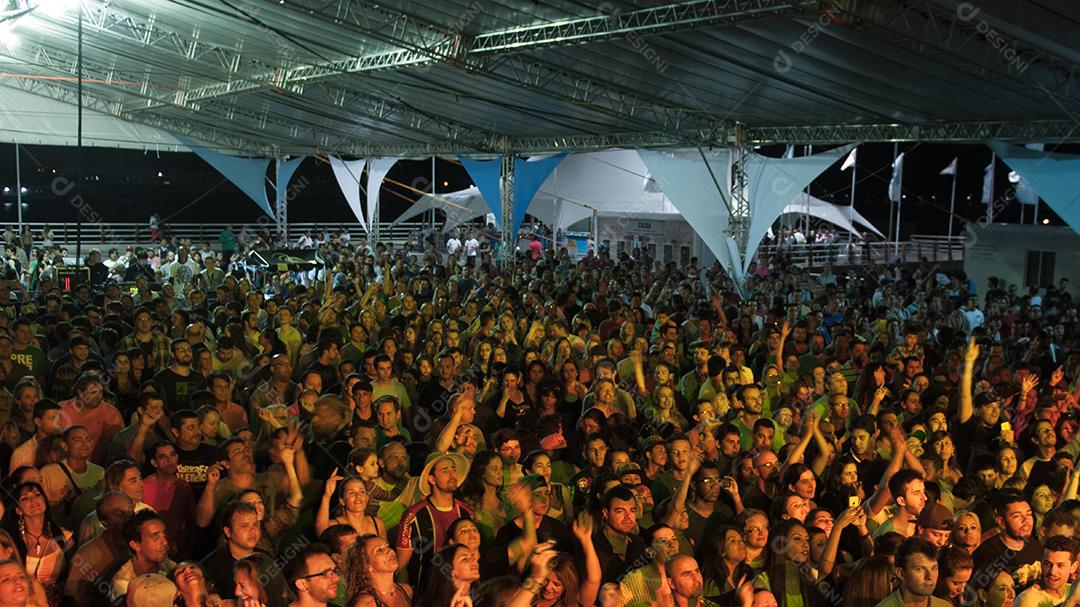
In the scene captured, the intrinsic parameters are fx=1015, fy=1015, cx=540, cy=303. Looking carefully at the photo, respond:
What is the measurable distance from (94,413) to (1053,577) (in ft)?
15.7

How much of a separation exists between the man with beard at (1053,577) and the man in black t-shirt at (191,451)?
3575 millimetres

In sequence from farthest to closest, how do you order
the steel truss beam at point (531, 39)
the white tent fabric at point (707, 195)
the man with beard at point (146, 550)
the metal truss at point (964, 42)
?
the white tent fabric at point (707, 195) → the steel truss beam at point (531, 39) → the metal truss at point (964, 42) → the man with beard at point (146, 550)

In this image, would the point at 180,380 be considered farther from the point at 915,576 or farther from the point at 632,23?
the point at 632,23

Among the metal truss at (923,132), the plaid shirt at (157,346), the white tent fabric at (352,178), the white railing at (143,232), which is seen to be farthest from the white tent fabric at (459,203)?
the plaid shirt at (157,346)

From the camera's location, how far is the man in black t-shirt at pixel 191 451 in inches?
193

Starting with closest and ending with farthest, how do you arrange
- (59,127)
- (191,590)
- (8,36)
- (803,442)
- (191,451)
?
(191,590) → (191,451) → (803,442) → (8,36) → (59,127)

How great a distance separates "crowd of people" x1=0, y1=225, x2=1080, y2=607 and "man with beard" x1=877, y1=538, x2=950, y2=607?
1 cm

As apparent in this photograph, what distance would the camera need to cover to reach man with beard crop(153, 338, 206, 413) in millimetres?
6438

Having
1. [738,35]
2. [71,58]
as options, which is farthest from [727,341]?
[71,58]

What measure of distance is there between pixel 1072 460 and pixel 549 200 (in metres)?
21.5

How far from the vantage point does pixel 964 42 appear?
9.58 meters

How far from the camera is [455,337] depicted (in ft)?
26.4

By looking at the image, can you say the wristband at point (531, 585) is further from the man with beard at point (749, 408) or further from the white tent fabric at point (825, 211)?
the white tent fabric at point (825, 211)

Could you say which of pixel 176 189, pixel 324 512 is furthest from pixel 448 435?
pixel 176 189
